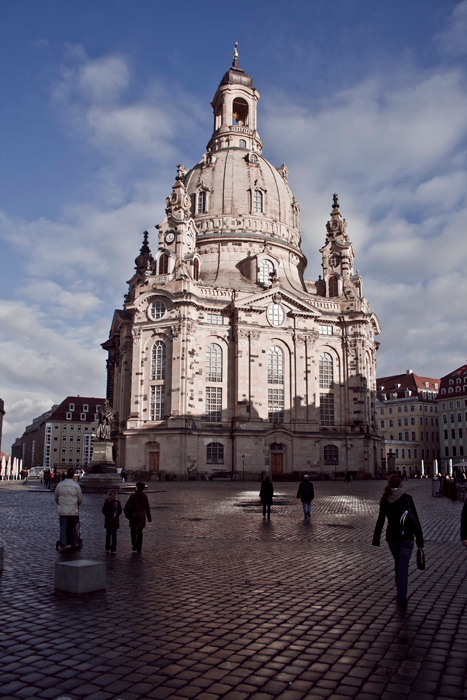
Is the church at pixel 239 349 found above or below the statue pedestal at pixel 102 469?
above

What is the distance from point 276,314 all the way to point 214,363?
8.76 meters

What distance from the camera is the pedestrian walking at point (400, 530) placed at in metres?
8.80

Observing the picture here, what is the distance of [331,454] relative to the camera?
217 ft

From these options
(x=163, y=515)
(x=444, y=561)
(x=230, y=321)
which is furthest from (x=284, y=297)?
(x=444, y=561)

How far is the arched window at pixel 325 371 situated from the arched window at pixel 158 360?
59.3 ft

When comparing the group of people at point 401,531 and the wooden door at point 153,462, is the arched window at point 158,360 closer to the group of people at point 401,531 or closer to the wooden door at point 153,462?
the wooden door at point 153,462

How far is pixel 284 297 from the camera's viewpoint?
66125mm

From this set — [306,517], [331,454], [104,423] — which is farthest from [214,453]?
[306,517]

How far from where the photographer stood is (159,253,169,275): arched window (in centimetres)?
6606

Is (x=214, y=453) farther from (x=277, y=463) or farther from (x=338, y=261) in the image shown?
(x=338, y=261)

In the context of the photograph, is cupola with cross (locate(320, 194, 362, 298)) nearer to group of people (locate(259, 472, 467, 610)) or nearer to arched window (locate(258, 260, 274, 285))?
arched window (locate(258, 260, 274, 285))

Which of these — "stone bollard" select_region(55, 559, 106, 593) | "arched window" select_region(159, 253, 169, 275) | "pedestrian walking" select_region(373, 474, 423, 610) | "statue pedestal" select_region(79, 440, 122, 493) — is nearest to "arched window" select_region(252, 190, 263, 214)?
"arched window" select_region(159, 253, 169, 275)

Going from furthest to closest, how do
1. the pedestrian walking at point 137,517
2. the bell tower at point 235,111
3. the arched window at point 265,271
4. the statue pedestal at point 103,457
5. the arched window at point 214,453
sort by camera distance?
the bell tower at point 235,111 < the arched window at point 265,271 < the arched window at point 214,453 < the statue pedestal at point 103,457 < the pedestrian walking at point 137,517

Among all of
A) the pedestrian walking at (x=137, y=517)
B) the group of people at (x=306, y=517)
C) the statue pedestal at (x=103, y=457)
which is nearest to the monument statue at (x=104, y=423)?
the statue pedestal at (x=103, y=457)
